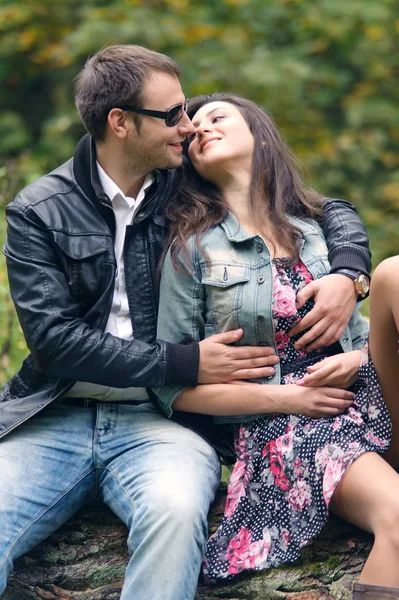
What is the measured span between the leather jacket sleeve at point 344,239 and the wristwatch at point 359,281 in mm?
15

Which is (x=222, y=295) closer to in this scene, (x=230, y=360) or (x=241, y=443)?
(x=230, y=360)

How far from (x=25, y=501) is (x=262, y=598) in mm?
801

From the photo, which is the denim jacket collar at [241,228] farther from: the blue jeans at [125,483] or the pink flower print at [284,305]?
the blue jeans at [125,483]

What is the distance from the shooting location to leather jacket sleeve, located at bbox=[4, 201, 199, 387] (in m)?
2.79

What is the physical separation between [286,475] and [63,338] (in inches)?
32.5

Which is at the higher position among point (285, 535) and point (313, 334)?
point (313, 334)

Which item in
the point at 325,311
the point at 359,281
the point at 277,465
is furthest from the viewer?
the point at 359,281

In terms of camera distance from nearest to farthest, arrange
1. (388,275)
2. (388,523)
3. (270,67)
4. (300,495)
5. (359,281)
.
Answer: (388,523) → (388,275) → (300,495) → (359,281) → (270,67)

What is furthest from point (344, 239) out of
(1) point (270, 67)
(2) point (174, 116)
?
(1) point (270, 67)

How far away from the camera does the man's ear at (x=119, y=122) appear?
121 inches

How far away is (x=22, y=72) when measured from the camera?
8180 millimetres

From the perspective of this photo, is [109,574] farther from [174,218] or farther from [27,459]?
[174,218]

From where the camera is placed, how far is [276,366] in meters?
2.97

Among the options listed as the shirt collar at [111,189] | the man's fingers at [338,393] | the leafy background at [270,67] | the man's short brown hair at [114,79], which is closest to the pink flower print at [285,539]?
the man's fingers at [338,393]
